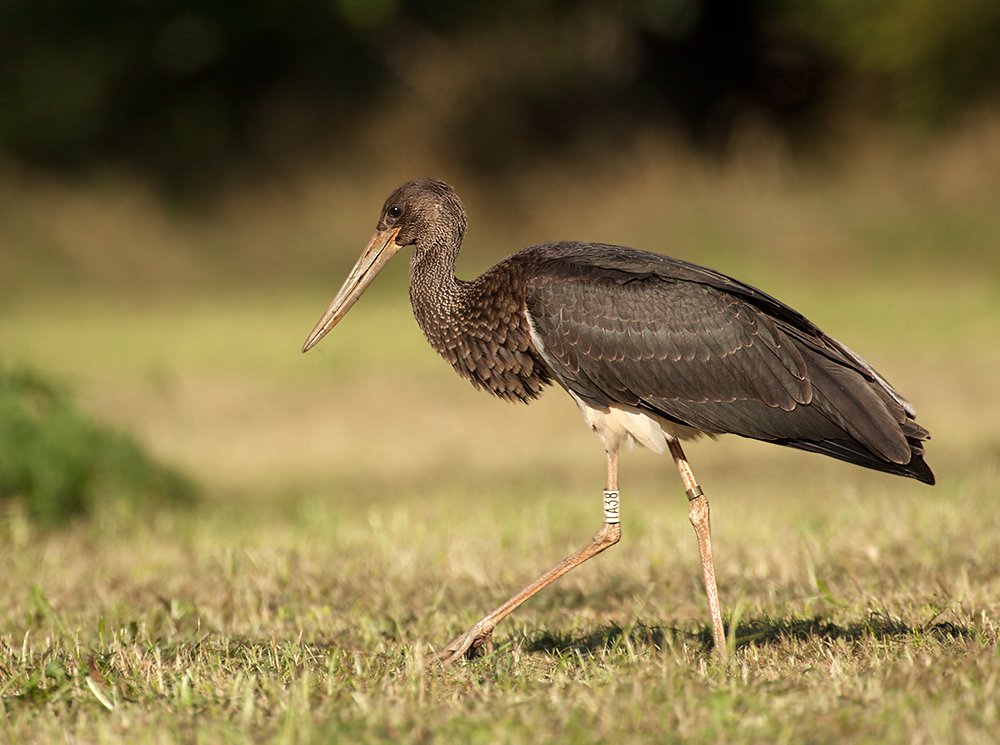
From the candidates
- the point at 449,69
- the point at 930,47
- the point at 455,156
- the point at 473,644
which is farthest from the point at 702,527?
the point at 449,69

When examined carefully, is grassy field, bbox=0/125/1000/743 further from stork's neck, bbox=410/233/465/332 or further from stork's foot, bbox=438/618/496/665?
stork's neck, bbox=410/233/465/332

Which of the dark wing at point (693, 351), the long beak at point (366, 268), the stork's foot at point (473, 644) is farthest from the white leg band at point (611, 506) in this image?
the long beak at point (366, 268)

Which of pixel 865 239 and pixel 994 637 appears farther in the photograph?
pixel 865 239

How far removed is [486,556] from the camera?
5.29 metres

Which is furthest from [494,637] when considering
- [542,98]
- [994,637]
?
[542,98]

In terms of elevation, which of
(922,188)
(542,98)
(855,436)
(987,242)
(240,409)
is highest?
(542,98)

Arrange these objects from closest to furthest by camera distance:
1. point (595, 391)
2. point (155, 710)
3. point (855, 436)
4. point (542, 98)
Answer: point (155, 710) < point (855, 436) < point (595, 391) < point (542, 98)

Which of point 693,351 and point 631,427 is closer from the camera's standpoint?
point 693,351

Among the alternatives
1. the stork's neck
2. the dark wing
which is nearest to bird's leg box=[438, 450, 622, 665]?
the dark wing

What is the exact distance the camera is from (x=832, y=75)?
17672 mm

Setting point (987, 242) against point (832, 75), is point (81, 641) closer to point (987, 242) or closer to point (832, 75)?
point (987, 242)

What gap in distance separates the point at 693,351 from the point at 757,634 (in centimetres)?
91

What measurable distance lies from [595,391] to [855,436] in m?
0.81

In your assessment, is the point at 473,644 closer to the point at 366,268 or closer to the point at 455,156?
the point at 366,268
